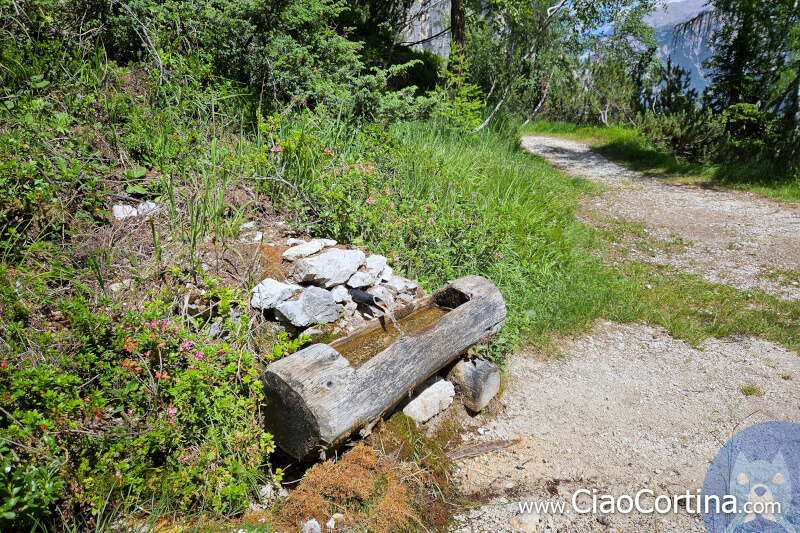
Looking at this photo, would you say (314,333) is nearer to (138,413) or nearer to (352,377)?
(352,377)

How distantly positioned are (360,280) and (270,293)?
70cm

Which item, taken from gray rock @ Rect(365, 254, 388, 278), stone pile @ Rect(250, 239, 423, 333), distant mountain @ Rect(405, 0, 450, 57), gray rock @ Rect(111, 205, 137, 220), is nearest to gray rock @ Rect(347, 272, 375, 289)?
stone pile @ Rect(250, 239, 423, 333)

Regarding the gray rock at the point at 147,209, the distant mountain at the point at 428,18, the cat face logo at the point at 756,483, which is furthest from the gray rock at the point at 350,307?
the distant mountain at the point at 428,18

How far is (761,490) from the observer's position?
103 inches

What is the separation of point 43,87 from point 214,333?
8.94 ft

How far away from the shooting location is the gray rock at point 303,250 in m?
3.55

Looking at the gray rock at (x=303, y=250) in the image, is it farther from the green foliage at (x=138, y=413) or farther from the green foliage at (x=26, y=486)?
the green foliage at (x=26, y=486)

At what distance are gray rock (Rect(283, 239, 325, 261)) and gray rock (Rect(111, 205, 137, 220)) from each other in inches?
46.7

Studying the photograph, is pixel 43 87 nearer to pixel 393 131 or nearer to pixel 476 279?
pixel 393 131

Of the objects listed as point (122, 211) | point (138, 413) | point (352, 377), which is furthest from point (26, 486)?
point (122, 211)

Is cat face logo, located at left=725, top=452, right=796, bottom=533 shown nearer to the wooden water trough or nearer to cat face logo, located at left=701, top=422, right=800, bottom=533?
cat face logo, located at left=701, top=422, right=800, bottom=533

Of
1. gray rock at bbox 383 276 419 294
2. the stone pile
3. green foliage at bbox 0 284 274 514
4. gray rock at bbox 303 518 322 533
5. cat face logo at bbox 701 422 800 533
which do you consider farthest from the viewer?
gray rock at bbox 383 276 419 294

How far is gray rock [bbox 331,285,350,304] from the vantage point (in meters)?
3.34

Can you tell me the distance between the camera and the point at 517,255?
495cm
